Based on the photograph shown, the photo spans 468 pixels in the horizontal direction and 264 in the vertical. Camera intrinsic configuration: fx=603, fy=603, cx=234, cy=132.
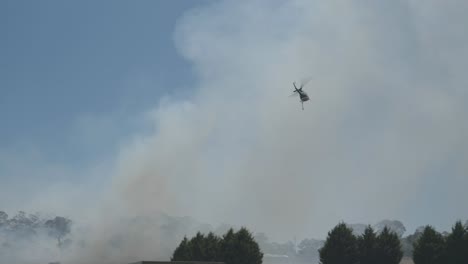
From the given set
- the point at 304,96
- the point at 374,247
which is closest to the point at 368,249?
the point at 374,247

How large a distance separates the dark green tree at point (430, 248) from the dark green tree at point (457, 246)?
1.18m

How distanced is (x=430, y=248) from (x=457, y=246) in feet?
12.6

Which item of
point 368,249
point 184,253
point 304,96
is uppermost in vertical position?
point 304,96

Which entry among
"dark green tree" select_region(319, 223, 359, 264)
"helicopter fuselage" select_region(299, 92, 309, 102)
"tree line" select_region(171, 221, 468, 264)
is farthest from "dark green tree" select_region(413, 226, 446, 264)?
"helicopter fuselage" select_region(299, 92, 309, 102)

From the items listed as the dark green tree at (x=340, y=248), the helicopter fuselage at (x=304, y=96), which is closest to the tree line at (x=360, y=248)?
the dark green tree at (x=340, y=248)

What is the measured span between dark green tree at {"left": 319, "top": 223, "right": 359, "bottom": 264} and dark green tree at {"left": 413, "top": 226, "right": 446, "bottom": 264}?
8078 millimetres

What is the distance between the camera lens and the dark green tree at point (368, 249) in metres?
78.5

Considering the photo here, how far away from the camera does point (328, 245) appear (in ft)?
263

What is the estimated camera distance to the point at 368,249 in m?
78.9

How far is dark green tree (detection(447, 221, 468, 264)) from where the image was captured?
230 feet

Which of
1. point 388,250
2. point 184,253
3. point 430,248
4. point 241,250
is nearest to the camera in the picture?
point 430,248

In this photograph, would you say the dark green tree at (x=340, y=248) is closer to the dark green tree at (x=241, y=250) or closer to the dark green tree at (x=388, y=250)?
the dark green tree at (x=388, y=250)

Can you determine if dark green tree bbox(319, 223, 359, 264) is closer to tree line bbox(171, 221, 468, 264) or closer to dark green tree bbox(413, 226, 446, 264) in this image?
tree line bbox(171, 221, 468, 264)

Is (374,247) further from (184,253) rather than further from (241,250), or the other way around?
(184,253)
